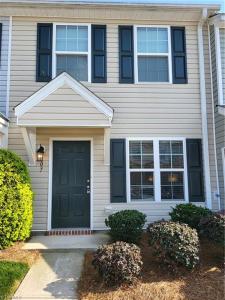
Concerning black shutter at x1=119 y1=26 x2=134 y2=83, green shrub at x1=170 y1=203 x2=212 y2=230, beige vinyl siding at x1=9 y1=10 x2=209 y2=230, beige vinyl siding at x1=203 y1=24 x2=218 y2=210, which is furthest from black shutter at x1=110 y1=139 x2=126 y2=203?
beige vinyl siding at x1=203 y1=24 x2=218 y2=210

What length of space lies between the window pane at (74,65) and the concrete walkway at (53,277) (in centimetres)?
416

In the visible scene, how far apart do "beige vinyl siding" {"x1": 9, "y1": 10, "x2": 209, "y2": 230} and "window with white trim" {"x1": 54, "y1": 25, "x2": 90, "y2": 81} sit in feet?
0.81

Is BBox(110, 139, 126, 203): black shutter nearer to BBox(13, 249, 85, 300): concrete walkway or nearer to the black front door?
the black front door

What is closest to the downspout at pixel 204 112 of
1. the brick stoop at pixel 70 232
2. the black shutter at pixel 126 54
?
the black shutter at pixel 126 54

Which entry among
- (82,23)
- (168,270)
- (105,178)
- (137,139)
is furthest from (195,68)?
(168,270)

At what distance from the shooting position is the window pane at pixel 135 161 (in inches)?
305

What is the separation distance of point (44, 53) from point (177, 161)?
13.7 feet

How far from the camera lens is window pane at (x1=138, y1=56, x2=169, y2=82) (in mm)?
8023

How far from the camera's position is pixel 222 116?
7531 millimetres

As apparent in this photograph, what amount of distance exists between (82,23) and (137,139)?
125 inches

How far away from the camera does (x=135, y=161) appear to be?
778cm

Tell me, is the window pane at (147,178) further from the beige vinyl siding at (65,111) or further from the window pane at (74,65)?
the window pane at (74,65)

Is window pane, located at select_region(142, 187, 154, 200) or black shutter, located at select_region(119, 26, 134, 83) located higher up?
black shutter, located at select_region(119, 26, 134, 83)

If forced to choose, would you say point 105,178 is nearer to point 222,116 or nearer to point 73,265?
point 73,265
